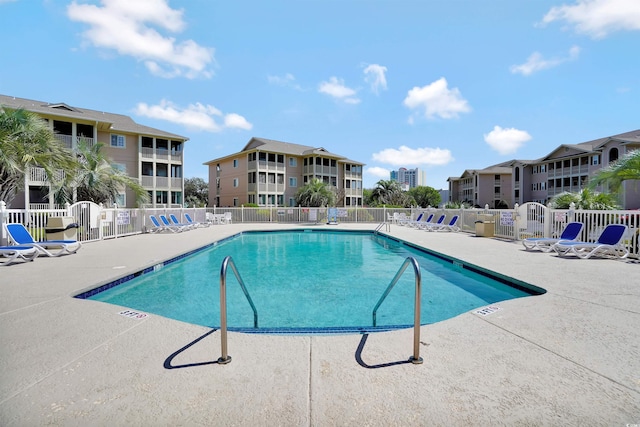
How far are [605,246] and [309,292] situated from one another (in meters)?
7.90

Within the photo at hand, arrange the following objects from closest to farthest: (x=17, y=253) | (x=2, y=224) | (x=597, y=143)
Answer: (x=17, y=253) → (x=2, y=224) → (x=597, y=143)

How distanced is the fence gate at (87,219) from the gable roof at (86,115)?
12.3 metres

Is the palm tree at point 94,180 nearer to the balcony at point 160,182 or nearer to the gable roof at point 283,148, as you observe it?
the balcony at point 160,182

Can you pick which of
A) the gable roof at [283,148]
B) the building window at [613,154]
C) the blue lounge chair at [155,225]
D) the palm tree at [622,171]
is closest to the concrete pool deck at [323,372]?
the palm tree at [622,171]

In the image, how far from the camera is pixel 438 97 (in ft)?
59.1

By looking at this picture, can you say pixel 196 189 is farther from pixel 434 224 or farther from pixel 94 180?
pixel 434 224

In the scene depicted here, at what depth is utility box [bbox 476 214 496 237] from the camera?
1395cm

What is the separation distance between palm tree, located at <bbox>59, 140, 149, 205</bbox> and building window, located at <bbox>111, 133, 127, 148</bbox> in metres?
10.5

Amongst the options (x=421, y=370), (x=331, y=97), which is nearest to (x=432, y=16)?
(x=331, y=97)

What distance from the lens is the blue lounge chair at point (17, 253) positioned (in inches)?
287

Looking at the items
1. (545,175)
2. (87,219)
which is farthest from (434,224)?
(545,175)

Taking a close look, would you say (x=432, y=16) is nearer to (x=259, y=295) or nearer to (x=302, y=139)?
(x=259, y=295)

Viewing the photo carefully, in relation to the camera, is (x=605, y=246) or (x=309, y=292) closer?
(x=309, y=292)

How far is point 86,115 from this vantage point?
23.6 m
